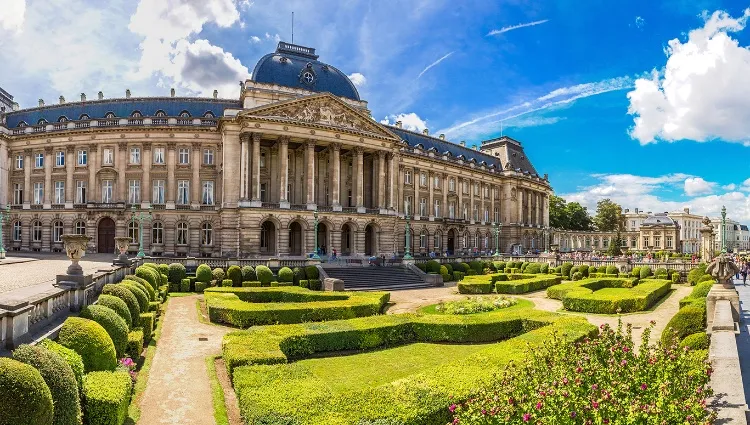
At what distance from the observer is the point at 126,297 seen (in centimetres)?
1798

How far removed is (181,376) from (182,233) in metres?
41.4

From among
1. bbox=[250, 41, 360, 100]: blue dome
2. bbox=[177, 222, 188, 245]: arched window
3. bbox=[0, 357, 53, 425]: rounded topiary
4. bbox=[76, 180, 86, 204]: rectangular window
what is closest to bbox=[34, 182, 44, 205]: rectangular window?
bbox=[76, 180, 86, 204]: rectangular window

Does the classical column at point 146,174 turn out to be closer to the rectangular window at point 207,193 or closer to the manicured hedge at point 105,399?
the rectangular window at point 207,193

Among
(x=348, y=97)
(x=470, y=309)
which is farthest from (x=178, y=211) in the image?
(x=470, y=309)

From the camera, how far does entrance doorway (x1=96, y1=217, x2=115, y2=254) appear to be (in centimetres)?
5422

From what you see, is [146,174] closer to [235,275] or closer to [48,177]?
[48,177]

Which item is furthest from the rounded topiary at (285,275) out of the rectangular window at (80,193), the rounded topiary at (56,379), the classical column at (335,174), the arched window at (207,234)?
the rectangular window at (80,193)

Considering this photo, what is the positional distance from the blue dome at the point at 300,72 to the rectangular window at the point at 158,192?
15442mm

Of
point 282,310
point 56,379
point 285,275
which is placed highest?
point 56,379

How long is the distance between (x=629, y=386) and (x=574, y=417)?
1765 mm

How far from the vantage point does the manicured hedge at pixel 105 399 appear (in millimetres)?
10211

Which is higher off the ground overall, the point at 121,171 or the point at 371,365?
the point at 121,171

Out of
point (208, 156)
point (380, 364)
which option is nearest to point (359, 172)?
point (208, 156)

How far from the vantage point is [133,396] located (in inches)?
533
